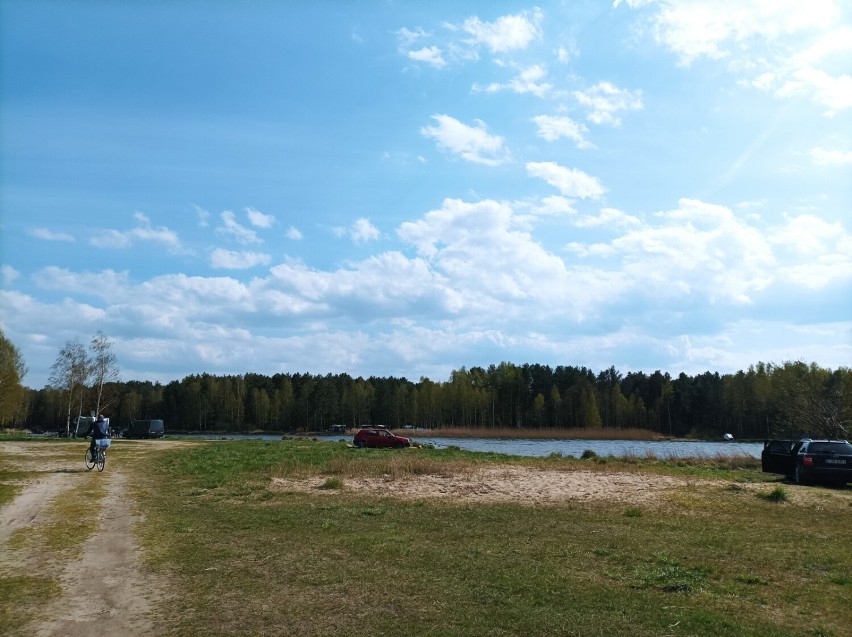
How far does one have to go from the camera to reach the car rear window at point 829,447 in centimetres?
2278

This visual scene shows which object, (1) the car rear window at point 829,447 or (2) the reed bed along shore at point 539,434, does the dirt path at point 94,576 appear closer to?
(1) the car rear window at point 829,447

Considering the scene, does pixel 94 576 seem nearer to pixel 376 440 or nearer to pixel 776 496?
pixel 776 496

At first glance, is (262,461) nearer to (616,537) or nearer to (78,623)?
(616,537)

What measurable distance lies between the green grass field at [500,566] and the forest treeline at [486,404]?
360 ft

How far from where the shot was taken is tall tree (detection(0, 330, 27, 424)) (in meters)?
66.6

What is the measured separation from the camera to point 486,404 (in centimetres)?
13262

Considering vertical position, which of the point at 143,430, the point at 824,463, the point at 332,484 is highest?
the point at 824,463

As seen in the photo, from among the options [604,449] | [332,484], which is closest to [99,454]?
[332,484]

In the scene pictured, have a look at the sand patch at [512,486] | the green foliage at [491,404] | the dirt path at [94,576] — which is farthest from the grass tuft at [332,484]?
the green foliage at [491,404]

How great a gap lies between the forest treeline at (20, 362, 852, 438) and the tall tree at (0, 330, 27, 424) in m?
50.5

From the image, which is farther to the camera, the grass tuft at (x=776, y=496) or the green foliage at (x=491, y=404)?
the green foliage at (x=491, y=404)

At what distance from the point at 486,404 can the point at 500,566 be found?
124 metres

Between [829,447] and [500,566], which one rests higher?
[829,447]

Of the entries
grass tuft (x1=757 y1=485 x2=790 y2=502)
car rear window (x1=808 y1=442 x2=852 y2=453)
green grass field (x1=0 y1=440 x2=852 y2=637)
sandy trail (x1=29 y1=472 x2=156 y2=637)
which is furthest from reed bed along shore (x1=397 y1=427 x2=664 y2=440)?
sandy trail (x1=29 y1=472 x2=156 y2=637)
